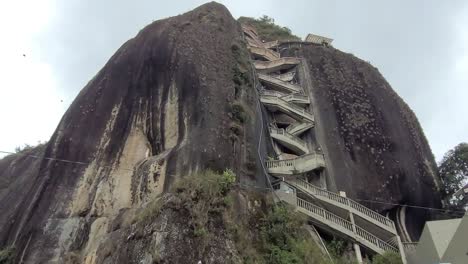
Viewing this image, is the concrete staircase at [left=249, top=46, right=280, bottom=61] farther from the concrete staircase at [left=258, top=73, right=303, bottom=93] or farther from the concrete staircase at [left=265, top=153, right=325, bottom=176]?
the concrete staircase at [left=265, top=153, right=325, bottom=176]

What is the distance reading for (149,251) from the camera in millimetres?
11922

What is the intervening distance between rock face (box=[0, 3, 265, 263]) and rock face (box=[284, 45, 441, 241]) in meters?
6.00

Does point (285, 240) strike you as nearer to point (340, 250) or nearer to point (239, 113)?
point (340, 250)

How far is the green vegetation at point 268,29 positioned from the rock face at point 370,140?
371 inches

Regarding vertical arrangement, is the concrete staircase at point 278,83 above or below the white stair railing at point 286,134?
above

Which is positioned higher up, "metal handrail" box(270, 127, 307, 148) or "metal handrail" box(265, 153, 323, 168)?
"metal handrail" box(270, 127, 307, 148)

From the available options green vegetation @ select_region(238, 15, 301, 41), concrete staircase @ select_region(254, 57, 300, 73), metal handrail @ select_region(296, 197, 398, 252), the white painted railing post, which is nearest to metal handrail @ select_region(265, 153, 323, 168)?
metal handrail @ select_region(296, 197, 398, 252)

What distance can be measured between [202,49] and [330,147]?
9.66m

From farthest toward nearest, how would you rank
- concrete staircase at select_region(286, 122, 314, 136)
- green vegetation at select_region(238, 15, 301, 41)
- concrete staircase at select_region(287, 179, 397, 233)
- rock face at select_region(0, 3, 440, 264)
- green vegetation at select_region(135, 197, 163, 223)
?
green vegetation at select_region(238, 15, 301, 41) → concrete staircase at select_region(286, 122, 314, 136) → concrete staircase at select_region(287, 179, 397, 233) → rock face at select_region(0, 3, 440, 264) → green vegetation at select_region(135, 197, 163, 223)

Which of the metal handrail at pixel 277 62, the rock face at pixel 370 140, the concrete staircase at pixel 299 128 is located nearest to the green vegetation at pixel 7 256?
the rock face at pixel 370 140

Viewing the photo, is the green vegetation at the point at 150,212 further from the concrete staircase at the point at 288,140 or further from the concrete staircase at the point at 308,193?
the concrete staircase at the point at 288,140

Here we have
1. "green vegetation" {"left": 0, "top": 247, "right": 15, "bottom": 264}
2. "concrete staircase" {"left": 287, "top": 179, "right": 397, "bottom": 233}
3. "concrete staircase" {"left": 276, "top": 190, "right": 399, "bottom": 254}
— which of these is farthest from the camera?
"concrete staircase" {"left": 287, "top": 179, "right": 397, "bottom": 233}

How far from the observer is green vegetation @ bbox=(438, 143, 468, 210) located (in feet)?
78.4

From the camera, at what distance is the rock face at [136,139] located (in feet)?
50.3
